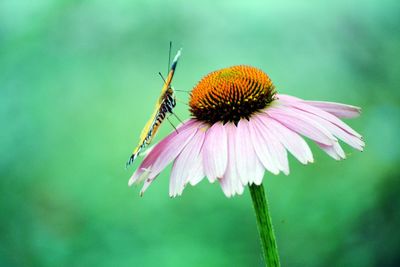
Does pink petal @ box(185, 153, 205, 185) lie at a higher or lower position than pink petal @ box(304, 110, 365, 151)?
lower

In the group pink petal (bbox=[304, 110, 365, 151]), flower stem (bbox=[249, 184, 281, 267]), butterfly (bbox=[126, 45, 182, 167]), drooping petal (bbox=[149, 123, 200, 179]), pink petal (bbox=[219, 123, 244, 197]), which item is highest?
butterfly (bbox=[126, 45, 182, 167])

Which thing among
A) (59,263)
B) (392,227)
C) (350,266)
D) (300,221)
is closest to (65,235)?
(59,263)

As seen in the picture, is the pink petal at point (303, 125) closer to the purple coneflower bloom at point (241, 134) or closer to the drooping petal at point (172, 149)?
the purple coneflower bloom at point (241, 134)

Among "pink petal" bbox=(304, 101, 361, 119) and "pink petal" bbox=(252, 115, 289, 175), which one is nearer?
"pink petal" bbox=(252, 115, 289, 175)

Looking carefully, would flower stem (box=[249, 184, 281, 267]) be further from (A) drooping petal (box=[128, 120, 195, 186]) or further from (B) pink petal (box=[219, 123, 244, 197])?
(A) drooping petal (box=[128, 120, 195, 186])


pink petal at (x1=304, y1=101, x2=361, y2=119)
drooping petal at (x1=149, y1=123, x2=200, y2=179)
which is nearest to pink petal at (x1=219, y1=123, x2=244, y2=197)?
drooping petal at (x1=149, y1=123, x2=200, y2=179)

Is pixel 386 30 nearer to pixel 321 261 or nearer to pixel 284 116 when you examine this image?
pixel 321 261
